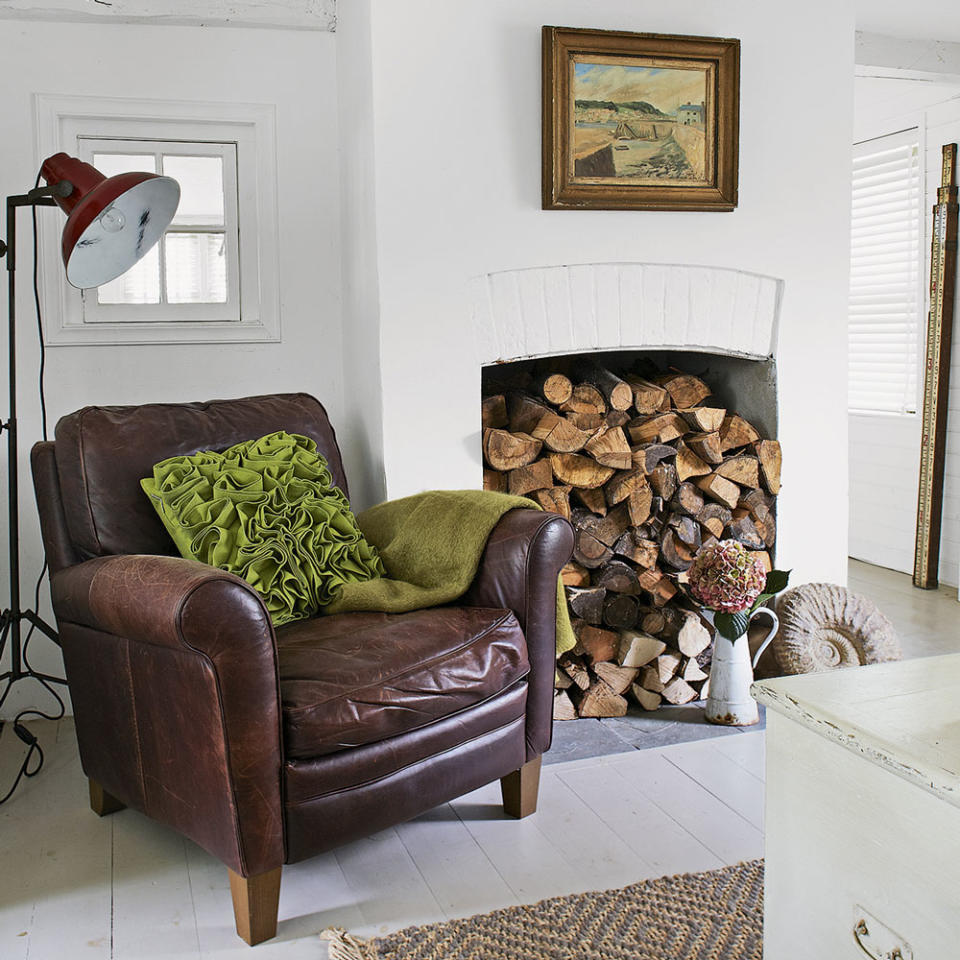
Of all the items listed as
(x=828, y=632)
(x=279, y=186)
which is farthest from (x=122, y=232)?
(x=828, y=632)

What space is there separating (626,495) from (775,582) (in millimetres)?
531

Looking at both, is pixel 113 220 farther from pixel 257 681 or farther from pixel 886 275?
pixel 886 275

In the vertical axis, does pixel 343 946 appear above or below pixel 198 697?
below

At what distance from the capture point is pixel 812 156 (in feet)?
10.1

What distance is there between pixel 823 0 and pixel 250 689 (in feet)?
8.50

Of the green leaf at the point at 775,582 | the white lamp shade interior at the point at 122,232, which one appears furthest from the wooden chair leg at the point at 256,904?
the green leaf at the point at 775,582

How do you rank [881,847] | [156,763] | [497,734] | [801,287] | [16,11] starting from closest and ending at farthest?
[881,847]
[156,763]
[497,734]
[16,11]
[801,287]

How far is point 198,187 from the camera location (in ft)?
10.5

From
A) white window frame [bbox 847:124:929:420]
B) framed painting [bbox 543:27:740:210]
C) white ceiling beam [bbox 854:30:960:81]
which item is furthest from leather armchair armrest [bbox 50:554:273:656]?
white window frame [bbox 847:124:929:420]

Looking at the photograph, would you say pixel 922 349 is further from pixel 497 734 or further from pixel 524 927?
pixel 524 927

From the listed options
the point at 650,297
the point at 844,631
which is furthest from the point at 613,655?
the point at 650,297

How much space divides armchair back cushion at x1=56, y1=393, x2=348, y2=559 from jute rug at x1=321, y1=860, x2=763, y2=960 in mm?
1016

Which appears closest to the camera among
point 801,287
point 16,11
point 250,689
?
point 250,689

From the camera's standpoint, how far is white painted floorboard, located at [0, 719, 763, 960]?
191 cm
